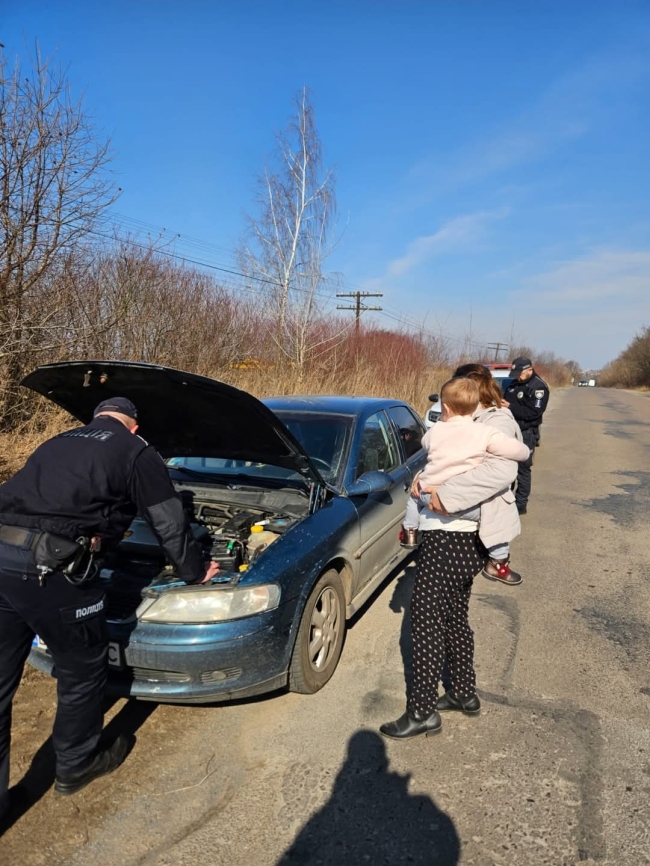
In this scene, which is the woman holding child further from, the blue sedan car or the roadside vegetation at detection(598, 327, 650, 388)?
the roadside vegetation at detection(598, 327, 650, 388)

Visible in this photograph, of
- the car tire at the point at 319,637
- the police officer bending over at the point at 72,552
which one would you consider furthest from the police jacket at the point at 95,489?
the car tire at the point at 319,637

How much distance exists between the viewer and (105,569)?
3123 mm

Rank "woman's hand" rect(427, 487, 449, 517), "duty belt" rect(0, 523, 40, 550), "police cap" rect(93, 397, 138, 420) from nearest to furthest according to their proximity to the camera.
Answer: "duty belt" rect(0, 523, 40, 550) → "police cap" rect(93, 397, 138, 420) → "woman's hand" rect(427, 487, 449, 517)

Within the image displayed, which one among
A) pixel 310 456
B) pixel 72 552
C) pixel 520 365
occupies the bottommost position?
pixel 72 552

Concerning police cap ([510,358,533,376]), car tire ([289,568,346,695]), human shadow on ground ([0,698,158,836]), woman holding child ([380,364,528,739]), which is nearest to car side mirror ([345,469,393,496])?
car tire ([289,568,346,695])

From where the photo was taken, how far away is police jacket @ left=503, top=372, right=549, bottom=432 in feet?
22.4

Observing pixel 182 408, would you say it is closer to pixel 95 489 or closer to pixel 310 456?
pixel 310 456

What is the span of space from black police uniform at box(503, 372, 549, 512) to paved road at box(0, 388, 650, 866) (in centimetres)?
305

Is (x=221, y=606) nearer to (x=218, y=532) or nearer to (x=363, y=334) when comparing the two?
(x=218, y=532)

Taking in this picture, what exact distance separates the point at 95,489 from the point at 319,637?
1583mm

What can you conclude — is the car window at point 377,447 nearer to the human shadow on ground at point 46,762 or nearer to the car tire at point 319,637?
the car tire at point 319,637

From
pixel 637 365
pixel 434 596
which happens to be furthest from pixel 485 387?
pixel 637 365

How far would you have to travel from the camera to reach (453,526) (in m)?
2.68

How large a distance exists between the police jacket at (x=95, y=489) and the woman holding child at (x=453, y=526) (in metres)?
1.21
